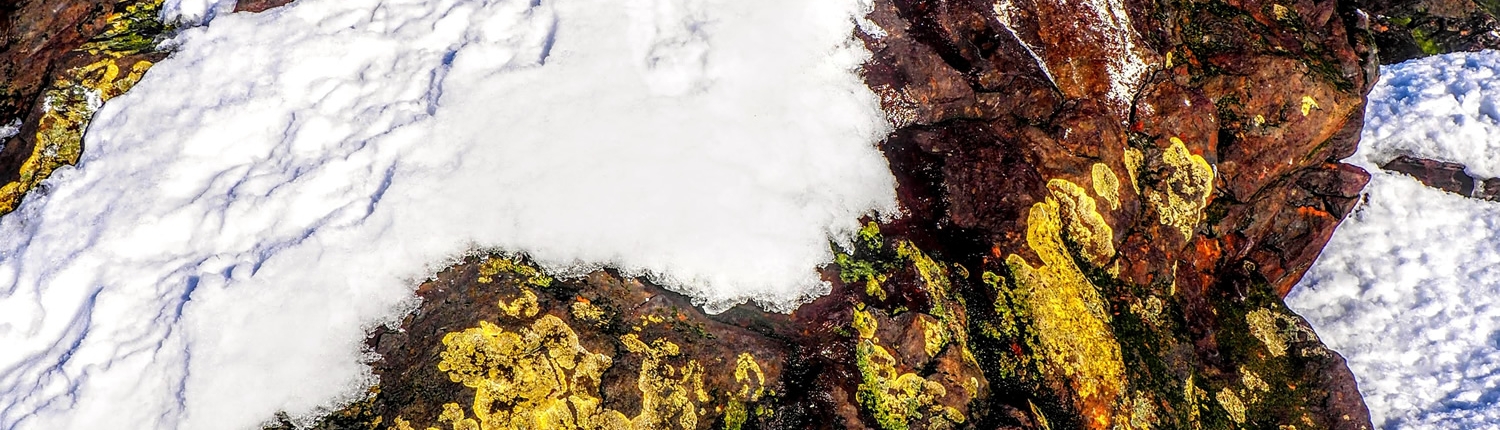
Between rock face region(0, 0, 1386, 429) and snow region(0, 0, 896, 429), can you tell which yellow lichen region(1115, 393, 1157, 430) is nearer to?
rock face region(0, 0, 1386, 429)

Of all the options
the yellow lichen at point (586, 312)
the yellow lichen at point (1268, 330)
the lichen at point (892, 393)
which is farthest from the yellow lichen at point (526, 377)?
the yellow lichen at point (1268, 330)

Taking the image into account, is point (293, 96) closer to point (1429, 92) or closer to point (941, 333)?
point (941, 333)

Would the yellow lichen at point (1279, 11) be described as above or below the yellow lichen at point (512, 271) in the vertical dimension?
above

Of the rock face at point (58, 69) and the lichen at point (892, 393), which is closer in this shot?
the lichen at point (892, 393)

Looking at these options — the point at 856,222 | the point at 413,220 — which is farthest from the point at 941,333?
the point at 413,220

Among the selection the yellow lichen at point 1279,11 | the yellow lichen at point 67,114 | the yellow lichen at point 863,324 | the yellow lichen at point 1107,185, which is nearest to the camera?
the yellow lichen at point 863,324

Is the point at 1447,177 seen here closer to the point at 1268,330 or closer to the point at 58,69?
the point at 1268,330

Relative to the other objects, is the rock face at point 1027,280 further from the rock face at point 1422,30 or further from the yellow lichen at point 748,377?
the rock face at point 1422,30

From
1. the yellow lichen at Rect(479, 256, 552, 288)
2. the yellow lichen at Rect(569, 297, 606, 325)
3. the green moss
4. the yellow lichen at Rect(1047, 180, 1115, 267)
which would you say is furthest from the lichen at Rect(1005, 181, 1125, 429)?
the green moss
